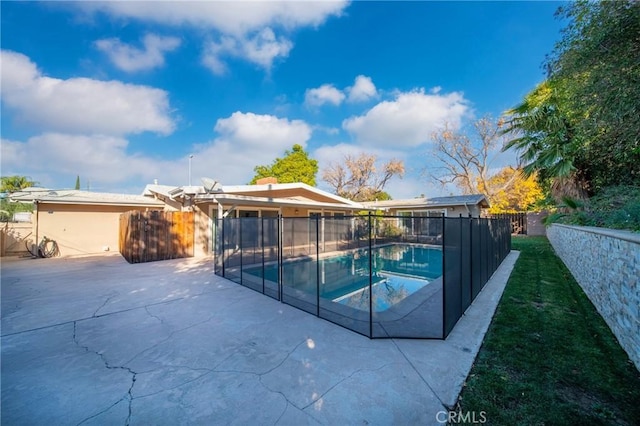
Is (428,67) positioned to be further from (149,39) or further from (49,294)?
(49,294)

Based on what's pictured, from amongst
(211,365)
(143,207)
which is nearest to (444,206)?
(211,365)

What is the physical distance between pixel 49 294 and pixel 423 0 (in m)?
14.3

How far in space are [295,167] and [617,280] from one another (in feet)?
97.2

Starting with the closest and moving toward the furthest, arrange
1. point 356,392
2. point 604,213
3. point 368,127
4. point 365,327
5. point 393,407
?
1. point 393,407
2. point 356,392
3. point 365,327
4. point 604,213
5. point 368,127

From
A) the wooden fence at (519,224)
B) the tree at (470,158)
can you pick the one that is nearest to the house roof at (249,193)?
the tree at (470,158)

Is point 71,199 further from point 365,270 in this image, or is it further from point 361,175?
point 361,175

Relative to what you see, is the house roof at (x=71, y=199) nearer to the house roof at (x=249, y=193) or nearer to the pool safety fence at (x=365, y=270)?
the house roof at (x=249, y=193)

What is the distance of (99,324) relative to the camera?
13.9 ft

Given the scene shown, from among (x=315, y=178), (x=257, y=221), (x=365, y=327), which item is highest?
(x=315, y=178)

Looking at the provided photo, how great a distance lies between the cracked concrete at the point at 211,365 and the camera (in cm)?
233

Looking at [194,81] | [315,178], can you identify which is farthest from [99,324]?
[315,178]

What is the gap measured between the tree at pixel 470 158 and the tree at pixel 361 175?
403 cm

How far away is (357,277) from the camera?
671 centimetres

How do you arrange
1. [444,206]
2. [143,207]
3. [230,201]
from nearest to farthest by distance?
[230,201]
[143,207]
[444,206]
